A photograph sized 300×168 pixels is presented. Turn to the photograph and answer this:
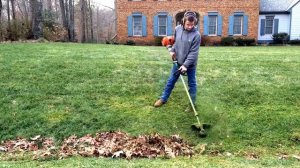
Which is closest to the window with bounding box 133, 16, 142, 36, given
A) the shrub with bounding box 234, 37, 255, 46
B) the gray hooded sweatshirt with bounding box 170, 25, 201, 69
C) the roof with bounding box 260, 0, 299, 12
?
the shrub with bounding box 234, 37, 255, 46

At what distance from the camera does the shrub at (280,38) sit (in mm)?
24062

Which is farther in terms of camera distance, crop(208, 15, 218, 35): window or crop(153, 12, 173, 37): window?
crop(153, 12, 173, 37): window

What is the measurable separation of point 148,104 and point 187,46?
135 centimetres

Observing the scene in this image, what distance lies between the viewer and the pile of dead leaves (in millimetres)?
5129

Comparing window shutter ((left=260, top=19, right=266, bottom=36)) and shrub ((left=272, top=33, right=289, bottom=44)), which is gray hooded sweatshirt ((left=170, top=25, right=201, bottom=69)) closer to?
shrub ((left=272, top=33, right=289, bottom=44))

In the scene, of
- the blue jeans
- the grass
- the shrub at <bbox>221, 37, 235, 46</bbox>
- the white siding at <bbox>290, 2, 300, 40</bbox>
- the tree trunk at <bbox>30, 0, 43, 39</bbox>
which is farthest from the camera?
the white siding at <bbox>290, 2, 300, 40</bbox>

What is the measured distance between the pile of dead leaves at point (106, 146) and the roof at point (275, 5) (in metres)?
21.4

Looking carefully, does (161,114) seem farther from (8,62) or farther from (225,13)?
(225,13)

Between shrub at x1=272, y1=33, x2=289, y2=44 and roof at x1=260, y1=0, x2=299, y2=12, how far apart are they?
6.01 feet

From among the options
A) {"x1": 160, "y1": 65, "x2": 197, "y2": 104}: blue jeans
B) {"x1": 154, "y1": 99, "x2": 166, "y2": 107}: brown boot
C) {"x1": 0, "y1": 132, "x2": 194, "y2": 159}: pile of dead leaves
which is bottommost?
{"x1": 0, "y1": 132, "x2": 194, "y2": 159}: pile of dead leaves

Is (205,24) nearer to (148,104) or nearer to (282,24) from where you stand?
(282,24)

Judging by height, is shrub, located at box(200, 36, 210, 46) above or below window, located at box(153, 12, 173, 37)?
below

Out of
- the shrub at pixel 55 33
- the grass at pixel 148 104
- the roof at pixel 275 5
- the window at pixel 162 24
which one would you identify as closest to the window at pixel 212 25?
the window at pixel 162 24

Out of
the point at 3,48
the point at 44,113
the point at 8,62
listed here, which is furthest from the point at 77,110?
the point at 3,48
